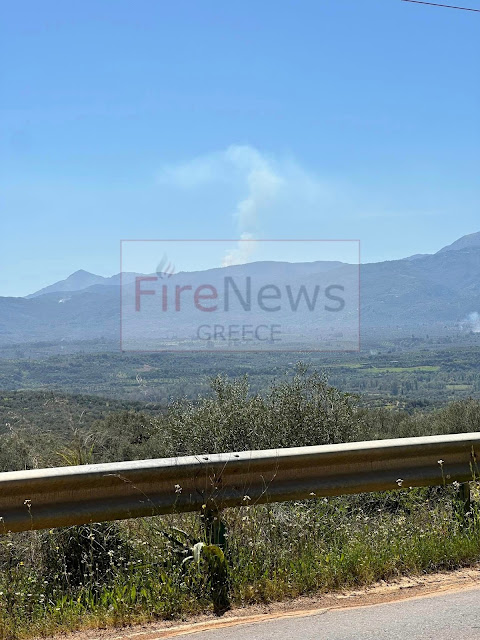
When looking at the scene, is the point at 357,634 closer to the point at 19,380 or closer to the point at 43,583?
the point at 43,583

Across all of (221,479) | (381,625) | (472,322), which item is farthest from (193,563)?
(472,322)

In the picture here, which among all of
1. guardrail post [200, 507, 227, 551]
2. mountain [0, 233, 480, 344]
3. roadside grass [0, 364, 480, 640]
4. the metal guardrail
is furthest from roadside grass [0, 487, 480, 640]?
mountain [0, 233, 480, 344]

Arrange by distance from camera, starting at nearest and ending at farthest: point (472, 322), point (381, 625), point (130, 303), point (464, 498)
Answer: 1. point (381, 625)
2. point (464, 498)
3. point (130, 303)
4. point (472, 322)

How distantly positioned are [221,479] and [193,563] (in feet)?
1.94

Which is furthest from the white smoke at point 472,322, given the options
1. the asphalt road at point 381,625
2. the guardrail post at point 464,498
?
the asphalt road at point 381,625

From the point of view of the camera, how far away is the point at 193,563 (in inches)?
190

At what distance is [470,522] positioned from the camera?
5836mm

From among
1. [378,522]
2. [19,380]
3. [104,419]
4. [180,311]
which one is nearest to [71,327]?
[180,311]

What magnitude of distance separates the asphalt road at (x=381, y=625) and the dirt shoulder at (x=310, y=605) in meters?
0.10

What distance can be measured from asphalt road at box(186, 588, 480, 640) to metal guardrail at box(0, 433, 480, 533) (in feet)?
2.94

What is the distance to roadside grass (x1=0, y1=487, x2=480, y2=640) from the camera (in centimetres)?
455

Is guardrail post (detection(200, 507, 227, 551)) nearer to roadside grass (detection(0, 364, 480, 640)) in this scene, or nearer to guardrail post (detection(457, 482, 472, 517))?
roadside grass (detection(0, 364, 480, 640))

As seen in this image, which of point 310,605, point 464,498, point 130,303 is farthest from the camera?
point 130,303

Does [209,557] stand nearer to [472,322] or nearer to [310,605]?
[310,605]
